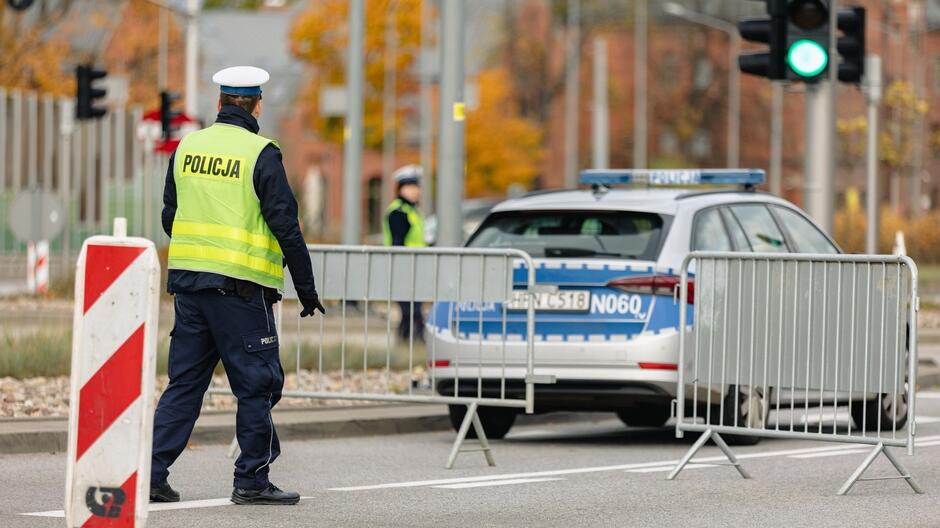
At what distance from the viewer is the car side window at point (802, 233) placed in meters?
13.2

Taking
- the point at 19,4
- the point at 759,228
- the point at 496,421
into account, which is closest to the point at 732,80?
the point at 19,4

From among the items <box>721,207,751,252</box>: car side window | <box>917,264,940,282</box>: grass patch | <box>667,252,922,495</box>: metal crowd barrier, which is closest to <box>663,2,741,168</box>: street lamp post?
<box>917,264,940,282</box>: grass patch

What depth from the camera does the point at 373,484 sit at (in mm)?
9844

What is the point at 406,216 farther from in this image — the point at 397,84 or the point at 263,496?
the point at 397,84

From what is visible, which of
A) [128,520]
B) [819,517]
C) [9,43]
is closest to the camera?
[128,520]

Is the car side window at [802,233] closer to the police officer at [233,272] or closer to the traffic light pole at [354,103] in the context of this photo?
the police officer at [233,272]

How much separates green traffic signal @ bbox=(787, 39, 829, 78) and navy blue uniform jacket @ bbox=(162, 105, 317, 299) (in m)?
7.10

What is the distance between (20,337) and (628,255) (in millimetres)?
5762

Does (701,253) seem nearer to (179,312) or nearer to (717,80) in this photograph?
(179,312)

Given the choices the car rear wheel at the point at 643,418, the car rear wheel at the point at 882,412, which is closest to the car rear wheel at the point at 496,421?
the car rear wheel at the point at 643,418

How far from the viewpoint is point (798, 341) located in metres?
10.2

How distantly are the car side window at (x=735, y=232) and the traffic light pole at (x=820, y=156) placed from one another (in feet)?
12.1

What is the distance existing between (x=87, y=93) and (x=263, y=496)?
24278 millimetres

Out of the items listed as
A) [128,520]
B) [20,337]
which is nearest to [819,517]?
[128,520]
